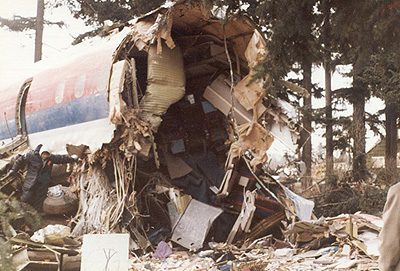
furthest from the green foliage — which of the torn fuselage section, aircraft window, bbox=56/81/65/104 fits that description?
aircraft window, bbox=56/81/65/104

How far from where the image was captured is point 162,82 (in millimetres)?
8570

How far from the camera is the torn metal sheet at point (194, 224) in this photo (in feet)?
27.3

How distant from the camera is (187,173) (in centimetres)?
985

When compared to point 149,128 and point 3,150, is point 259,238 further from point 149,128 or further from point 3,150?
point 3,150

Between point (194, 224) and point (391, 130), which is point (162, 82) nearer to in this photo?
point (194, 224)

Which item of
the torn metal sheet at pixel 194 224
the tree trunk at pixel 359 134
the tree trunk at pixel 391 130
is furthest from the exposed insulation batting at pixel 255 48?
the tree trunk at pixel 391 130

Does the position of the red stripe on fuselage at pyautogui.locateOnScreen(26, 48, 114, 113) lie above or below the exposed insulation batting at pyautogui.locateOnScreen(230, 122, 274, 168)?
above

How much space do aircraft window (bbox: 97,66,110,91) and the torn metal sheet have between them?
9.40 ft

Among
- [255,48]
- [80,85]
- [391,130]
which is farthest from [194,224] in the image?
[391,130]

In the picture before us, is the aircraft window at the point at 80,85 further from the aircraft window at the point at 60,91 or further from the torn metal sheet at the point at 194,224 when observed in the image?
the torn metal sheet at the point at 194,224

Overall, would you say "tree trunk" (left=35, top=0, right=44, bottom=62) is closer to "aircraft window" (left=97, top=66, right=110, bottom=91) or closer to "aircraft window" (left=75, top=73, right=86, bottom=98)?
"aircraft window" (left=75, top=73, right=86, bottom=98)

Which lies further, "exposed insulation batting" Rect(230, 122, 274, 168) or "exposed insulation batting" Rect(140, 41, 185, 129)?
"exposed insulation batting" Rect(140, 41, 185, 129)

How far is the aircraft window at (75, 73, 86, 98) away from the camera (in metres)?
9.14

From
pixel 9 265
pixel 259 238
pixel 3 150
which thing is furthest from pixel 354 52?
pixel 3 150
